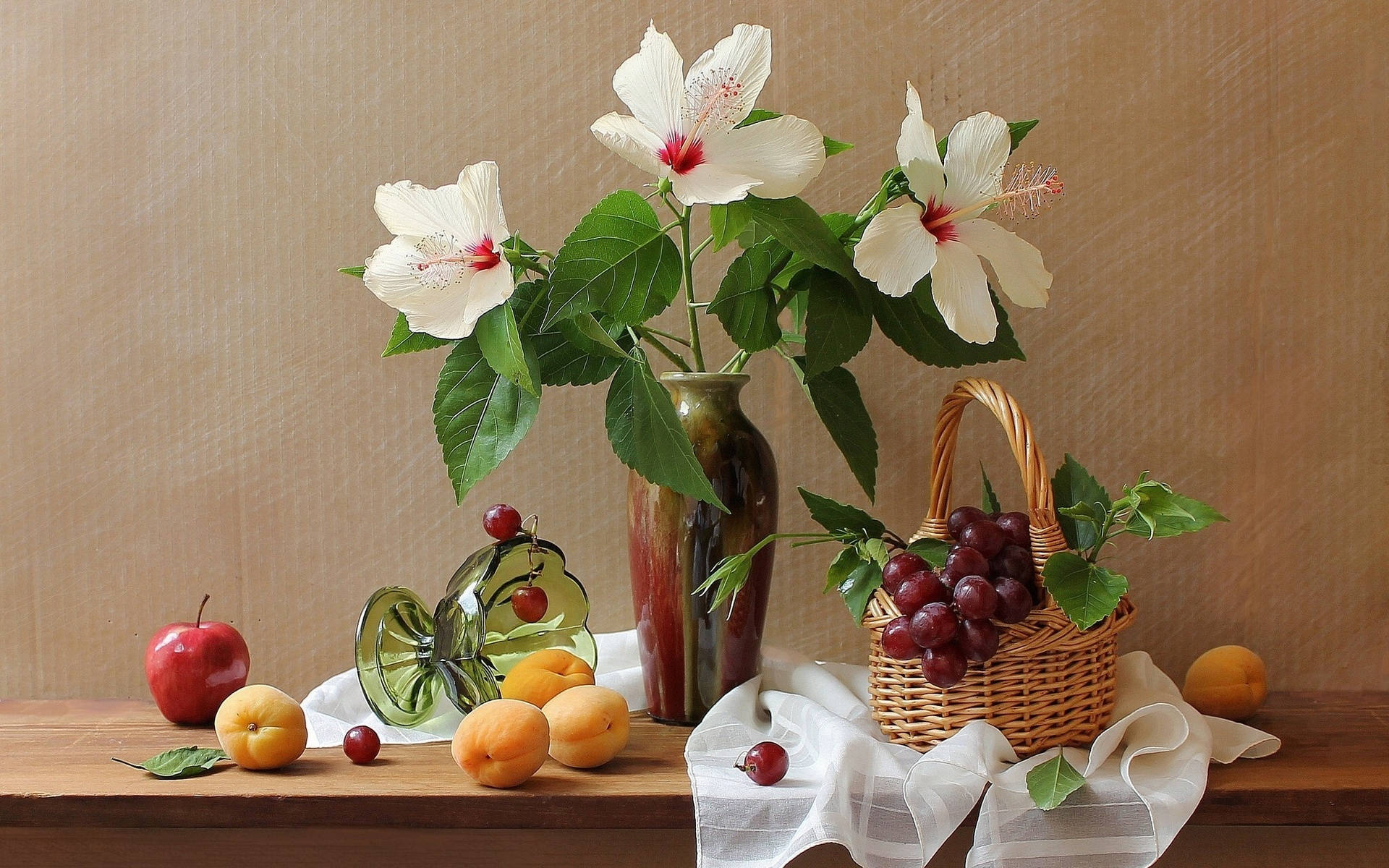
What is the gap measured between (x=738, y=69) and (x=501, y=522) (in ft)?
1.45

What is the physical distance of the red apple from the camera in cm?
90

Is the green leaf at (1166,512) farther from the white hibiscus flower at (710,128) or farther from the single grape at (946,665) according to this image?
the white hibiscus flower at (710,128)

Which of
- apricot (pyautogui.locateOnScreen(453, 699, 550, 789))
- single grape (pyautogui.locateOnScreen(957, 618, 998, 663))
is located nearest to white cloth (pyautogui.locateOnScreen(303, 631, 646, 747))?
apricot (pyautogui.locateOnScreen(453, 699, 550, 789))

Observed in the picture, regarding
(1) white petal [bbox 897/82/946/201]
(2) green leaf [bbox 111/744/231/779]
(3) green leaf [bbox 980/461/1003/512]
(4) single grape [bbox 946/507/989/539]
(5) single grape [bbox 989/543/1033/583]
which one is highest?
(1) white petal [bbox 897/82/946/201]

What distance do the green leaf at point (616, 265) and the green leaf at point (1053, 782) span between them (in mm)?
446

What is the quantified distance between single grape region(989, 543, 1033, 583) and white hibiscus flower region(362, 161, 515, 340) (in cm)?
42

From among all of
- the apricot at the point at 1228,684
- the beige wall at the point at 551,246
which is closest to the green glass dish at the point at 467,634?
the beige wall at the point at 551,246

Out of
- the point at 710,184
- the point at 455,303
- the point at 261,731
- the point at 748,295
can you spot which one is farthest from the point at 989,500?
the point at 261,731

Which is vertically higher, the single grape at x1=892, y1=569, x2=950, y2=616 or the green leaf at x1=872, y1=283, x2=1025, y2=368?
the green leaf at x1=872, y1=283, x2=1025, y2=368

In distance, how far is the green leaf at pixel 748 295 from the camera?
83 centimetres

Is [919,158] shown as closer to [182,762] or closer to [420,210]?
[420,210]

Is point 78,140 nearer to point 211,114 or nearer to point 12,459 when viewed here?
point 211,114

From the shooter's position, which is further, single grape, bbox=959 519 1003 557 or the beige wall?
the beige wall

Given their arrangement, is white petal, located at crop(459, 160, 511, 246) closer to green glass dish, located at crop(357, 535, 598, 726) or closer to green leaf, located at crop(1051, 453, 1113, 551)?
green glass dish, located at crop(357, 535, 598, 726)
